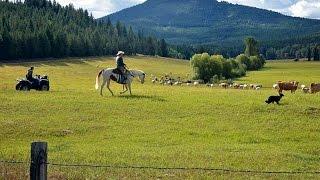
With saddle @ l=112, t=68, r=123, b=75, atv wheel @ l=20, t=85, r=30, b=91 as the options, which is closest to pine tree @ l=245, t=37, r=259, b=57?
atv wheel @ l=20, t=85, r=30, b=91

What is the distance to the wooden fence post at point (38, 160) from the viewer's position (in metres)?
11.3

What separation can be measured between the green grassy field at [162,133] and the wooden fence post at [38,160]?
334 centimetres

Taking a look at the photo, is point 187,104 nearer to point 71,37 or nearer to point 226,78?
point 226,78

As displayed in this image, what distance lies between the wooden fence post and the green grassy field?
11.0ft

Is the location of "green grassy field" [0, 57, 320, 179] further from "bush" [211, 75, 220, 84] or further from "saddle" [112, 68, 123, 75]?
"bush" [211, 75, 220, 84]

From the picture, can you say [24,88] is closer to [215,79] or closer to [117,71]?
[117,71]

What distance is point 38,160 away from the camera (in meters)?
11.4

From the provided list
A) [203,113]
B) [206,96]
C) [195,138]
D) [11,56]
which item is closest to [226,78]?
[11,56]

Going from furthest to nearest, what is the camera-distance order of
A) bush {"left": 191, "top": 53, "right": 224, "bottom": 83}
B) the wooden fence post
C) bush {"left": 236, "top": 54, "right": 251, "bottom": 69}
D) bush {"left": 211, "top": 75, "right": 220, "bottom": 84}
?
1. bush {"left": 236, "top": 54, "right": 251, "bottom": 69}
2. bush {"left": 191, "top": 53, "right": 224, "bottom": 83}
3. bush {"left": 211, "top": 75, "right": 220, "bottom": 84}
4. the wooden fence post

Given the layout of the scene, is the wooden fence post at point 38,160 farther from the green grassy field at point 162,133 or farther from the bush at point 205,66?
the bush at point 205,66

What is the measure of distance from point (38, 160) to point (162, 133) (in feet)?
48.8

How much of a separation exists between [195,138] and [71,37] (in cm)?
12975

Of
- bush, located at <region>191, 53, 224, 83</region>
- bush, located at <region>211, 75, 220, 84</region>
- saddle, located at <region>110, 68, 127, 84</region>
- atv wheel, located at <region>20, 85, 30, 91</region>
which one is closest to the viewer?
saddle, located at <region>110, 68, 127, 84</region>

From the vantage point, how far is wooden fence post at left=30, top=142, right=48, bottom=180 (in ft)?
37.1
